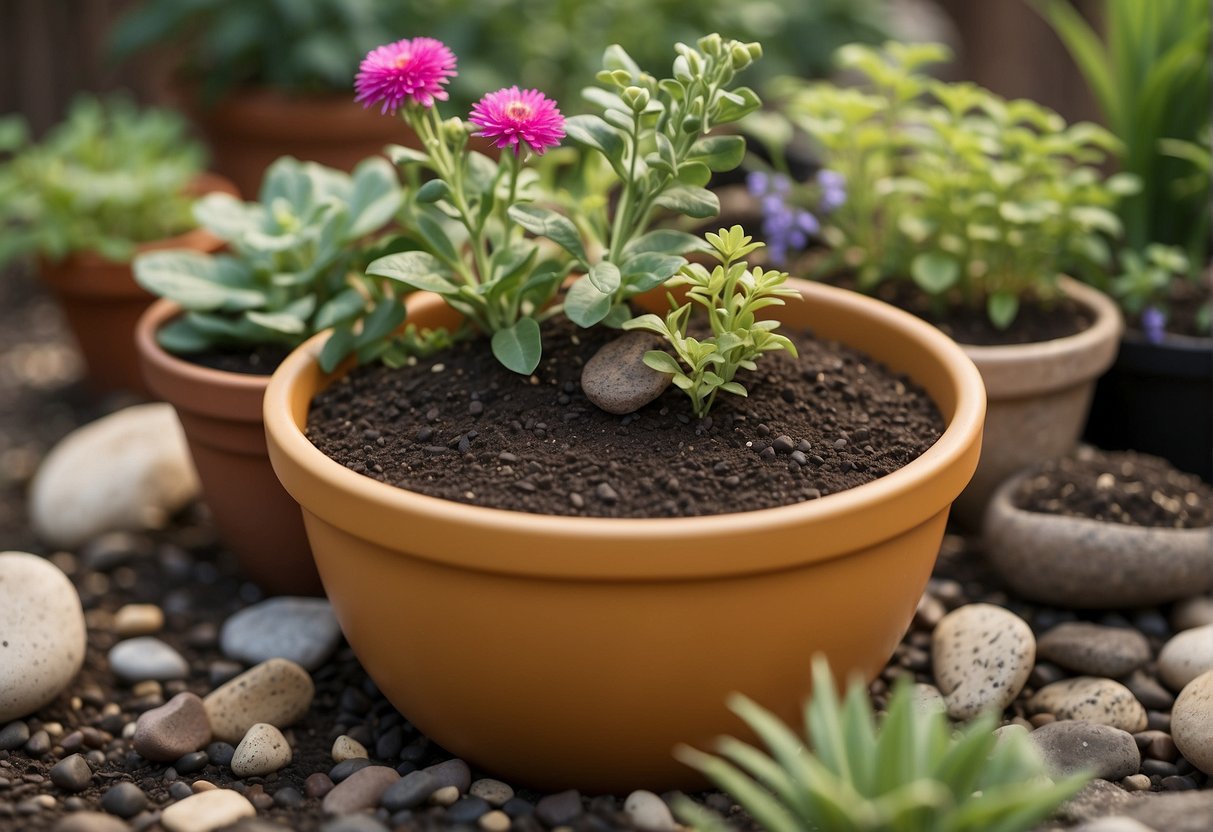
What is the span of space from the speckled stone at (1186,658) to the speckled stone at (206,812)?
55.9 inches

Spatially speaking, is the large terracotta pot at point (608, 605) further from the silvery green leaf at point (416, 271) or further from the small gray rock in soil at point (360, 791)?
the silvery green leaf at point (416, 271)

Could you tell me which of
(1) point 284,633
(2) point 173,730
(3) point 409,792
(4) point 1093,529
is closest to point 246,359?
(1) point 284,633

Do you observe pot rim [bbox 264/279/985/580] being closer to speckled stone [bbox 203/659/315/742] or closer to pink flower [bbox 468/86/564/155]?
speckled stone [bbox 203/659/315/742]

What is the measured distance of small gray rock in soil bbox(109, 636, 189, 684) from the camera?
6.77 ft

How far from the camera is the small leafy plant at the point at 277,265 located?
7.09 feet

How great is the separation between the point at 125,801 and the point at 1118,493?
169 centimetres

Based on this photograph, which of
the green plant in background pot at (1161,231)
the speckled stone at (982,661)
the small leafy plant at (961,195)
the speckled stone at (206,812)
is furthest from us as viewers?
the green plant in background pot at (1161,231)

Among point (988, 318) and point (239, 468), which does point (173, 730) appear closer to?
point (239, 468)

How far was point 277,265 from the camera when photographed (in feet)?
7.38

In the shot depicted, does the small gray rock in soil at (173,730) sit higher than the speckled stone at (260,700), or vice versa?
the small gray rock in soil at (173,730)

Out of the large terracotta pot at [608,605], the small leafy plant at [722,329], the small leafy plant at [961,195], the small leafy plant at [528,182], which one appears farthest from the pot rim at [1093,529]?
the small leafy plant at [528,182]

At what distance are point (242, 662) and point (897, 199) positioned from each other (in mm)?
1559

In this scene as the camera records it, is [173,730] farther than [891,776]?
Yes

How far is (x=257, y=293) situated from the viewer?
221 centimetres
